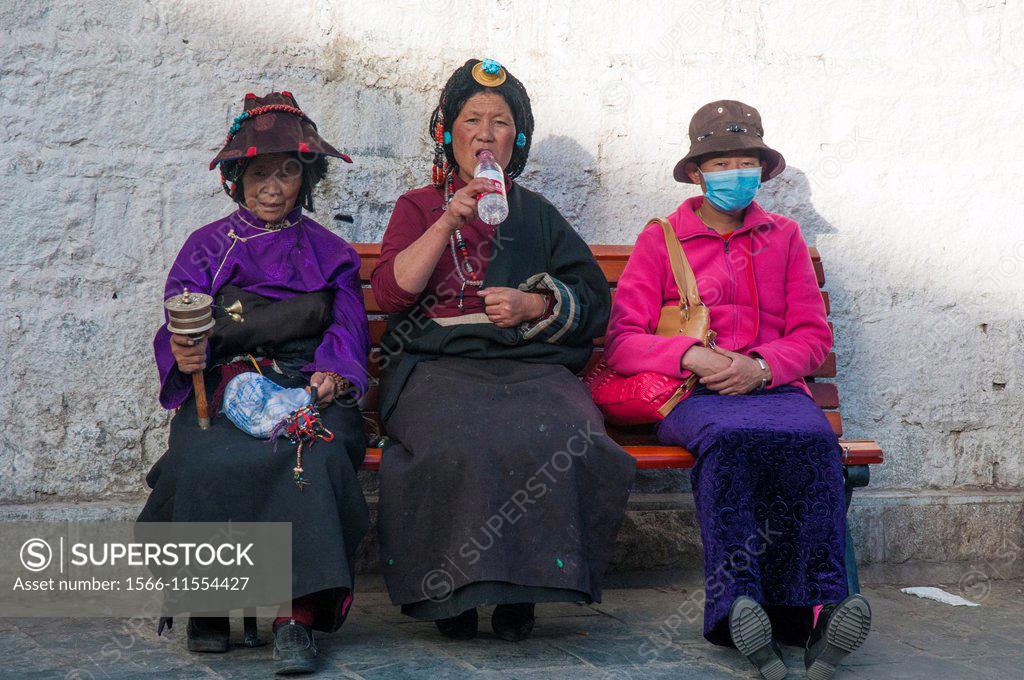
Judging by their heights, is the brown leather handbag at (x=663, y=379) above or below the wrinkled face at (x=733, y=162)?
below

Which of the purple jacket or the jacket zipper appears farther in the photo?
the jacket zipper

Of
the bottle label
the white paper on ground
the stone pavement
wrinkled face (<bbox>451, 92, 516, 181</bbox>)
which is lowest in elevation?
the white paper on ground

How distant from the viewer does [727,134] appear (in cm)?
409

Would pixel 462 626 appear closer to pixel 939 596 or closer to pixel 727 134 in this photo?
pixel 727 134

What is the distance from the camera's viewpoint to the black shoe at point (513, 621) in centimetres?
353

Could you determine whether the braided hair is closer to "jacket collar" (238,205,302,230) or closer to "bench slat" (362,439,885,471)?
"jacket collar" (238,205,302,230)

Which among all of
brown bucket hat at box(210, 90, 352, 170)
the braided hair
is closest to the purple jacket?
brown bucket hat at box(210, 90, 352, 170)

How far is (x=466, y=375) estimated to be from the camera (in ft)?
12.2

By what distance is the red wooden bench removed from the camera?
3.65 metres

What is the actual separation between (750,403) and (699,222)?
77 centimetres

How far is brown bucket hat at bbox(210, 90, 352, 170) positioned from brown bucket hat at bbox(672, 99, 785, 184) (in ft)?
4.23

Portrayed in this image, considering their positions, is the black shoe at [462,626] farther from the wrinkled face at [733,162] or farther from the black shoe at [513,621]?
the wrinkled face at [733,162]

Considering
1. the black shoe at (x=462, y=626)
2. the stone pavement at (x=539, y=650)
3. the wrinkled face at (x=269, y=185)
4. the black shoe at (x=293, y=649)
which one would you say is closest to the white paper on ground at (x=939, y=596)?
the stone pavement at (x=539, y=650)

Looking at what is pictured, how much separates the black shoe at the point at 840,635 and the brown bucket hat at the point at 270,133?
6.88 feet
